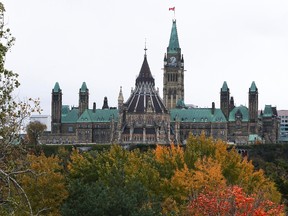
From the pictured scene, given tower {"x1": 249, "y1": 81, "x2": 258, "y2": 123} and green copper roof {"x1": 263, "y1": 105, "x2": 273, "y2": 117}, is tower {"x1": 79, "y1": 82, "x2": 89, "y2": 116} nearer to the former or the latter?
tower {"x1": 249, "y1": 81, "x2": 258, "y2": 123}

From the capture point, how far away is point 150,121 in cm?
17725

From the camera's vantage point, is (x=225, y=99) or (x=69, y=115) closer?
(x=225, y=99)

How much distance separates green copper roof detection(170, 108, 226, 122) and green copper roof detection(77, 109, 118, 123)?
14.8m

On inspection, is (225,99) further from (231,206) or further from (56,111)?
(231,206)

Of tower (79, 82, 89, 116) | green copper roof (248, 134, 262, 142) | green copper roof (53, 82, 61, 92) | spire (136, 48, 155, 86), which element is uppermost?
spire (136, 48, 155, 86)

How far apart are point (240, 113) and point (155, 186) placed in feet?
412

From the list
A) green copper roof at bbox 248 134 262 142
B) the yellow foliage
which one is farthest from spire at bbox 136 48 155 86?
the yellow foliage

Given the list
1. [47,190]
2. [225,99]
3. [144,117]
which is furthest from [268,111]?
[47,190]

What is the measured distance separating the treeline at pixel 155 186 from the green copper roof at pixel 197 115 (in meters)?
110

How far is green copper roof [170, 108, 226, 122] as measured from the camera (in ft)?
610

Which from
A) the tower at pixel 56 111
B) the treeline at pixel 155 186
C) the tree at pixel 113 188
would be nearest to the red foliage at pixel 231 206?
the treeline at pixel 155 186

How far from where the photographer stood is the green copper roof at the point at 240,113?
18512cm

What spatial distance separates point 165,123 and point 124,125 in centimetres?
954

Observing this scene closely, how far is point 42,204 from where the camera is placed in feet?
179
